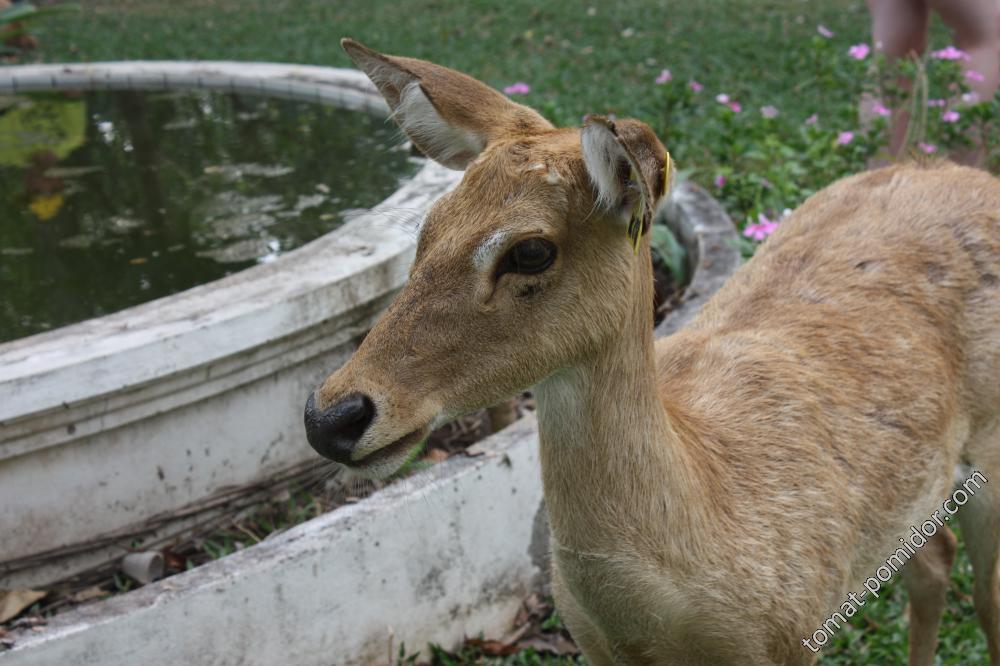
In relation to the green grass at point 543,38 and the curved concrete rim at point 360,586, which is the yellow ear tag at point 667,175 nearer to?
the curved concrete rim at point 360,586

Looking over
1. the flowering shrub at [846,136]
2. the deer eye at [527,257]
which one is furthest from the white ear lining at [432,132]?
the flowering shrub at [846,136]

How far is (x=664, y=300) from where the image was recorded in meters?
5.04

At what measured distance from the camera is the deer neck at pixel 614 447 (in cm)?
231

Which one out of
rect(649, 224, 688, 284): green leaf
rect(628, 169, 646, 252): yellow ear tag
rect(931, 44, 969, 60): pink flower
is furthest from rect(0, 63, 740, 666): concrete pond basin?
rect(931, 44, 969, 60): pink flower

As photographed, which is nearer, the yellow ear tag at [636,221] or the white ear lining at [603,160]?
the white ear lining at [603,160]

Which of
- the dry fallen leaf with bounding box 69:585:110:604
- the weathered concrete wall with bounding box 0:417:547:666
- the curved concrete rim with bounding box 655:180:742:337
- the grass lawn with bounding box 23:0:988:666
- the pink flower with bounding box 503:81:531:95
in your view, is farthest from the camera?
the grass lawn with bounding box 23:0:988:666

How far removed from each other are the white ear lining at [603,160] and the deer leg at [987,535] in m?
1.56

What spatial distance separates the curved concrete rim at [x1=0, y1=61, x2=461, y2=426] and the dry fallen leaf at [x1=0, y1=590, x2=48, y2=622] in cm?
52

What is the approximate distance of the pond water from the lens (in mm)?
4551

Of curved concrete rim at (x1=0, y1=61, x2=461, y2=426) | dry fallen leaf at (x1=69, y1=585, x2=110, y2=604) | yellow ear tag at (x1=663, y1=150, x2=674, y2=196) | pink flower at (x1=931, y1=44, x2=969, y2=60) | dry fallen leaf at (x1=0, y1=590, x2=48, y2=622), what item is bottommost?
dry fallen leaf at (x1=69, y1=585, x2=110, y2=604)

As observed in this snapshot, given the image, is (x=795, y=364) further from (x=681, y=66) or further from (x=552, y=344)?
(x=681, y=66)

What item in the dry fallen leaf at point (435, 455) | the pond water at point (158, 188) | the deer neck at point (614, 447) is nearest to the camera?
the deer neck at point (614, 447)

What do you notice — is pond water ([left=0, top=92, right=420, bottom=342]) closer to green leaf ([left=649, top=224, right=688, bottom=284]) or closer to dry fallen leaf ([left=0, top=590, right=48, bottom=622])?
dry fallen leaf ([left=0, top=590, right=48, bottom=622])

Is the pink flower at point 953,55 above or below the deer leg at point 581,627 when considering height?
above
